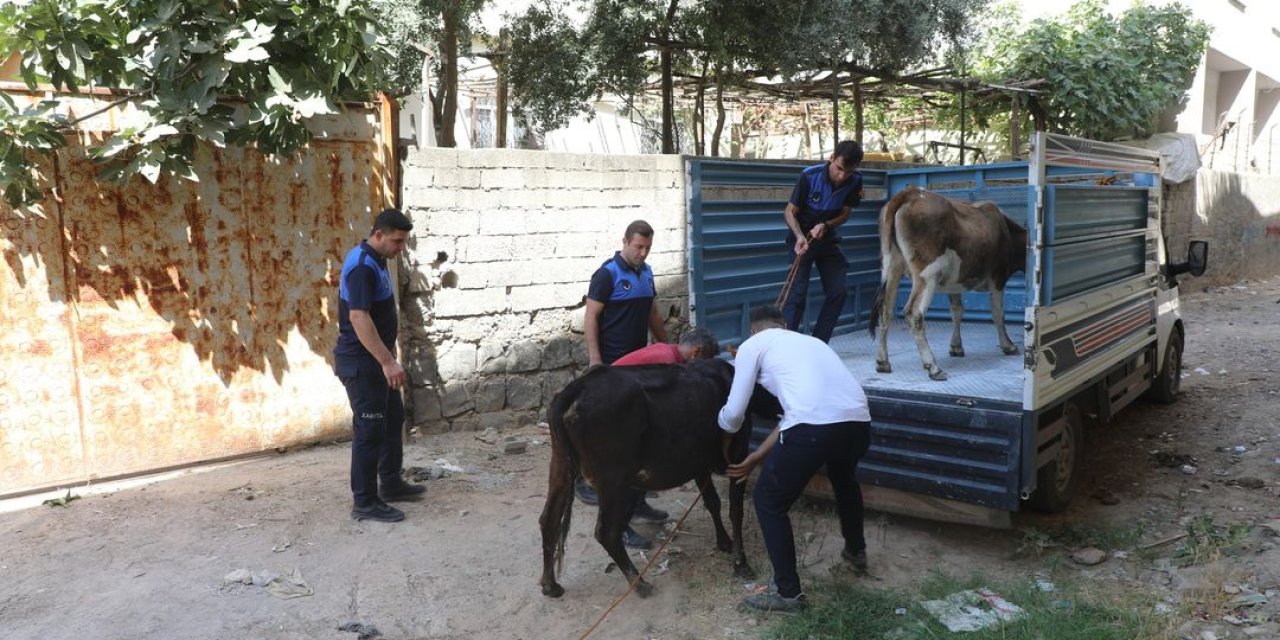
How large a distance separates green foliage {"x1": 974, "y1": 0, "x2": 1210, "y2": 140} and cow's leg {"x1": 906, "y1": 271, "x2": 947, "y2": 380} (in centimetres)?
859

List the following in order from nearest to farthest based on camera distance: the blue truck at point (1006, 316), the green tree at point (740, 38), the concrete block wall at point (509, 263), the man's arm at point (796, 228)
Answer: the blue truck at point (1006, 316) → the man's arm at point (796, 228) → the concrete block wall at point (509, 263) → the green tree at point (740, 38)

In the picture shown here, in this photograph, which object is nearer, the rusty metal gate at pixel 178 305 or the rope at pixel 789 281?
the rusty metal gate at pixel 178 305

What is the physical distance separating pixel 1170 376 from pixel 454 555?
602 cm

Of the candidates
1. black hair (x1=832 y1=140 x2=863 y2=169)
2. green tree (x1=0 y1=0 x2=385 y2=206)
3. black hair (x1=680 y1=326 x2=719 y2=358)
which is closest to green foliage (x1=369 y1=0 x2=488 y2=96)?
green tree (x1=0 y1=0 x2=385 y2=206)

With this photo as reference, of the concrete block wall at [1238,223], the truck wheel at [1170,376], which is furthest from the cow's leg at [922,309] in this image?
the concrete block wall at [1238,223]

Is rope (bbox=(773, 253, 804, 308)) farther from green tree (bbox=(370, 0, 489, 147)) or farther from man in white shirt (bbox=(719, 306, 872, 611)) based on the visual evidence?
green tree (bbox=(370, 0, 489, 147))

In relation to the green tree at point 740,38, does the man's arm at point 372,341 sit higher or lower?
lower

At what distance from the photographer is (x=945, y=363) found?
5.73 meters

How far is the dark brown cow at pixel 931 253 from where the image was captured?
5383 mm

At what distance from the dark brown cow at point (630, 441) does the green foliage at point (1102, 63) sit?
10.4 meters

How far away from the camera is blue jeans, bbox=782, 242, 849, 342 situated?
19.0 ft

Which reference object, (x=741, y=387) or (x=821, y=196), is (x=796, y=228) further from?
(x=741, y=387)

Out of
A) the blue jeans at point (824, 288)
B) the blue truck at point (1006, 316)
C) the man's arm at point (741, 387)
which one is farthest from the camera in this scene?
the blue jeans at point (824, 288)

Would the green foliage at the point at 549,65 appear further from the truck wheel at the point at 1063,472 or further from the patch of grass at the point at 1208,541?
the patch of grass at the point at 1208,541
